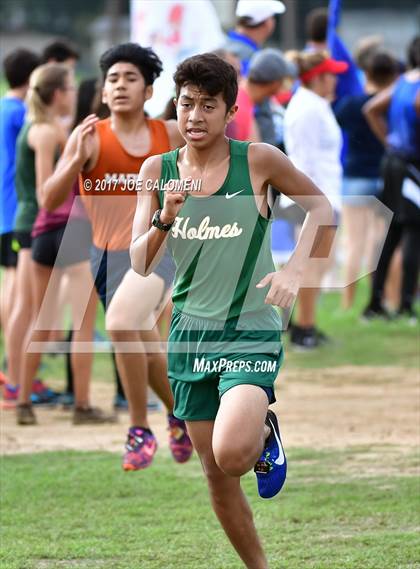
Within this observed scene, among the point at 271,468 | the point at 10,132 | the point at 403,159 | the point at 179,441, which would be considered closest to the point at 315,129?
the point at 403,159

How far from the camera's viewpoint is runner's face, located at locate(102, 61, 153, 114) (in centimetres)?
695

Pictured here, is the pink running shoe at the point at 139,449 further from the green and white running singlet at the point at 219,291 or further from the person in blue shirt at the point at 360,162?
the person in blue shirt at the point at 360,162

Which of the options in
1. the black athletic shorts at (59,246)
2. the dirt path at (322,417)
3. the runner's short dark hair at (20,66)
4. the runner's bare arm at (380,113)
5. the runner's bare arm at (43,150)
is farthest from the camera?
the runner's bare arm at (380,113)

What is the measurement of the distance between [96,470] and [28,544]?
1.50 meters

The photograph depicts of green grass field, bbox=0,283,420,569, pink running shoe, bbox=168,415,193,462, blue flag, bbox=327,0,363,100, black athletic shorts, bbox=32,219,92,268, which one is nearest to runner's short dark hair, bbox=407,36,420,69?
blue flag, bbox=327,0,363,100

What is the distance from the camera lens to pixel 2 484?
23.3ft

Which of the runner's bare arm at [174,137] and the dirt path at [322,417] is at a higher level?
the runner's bare arm at [174,137]

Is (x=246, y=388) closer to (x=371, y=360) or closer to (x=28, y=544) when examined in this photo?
(x=28, y=544)

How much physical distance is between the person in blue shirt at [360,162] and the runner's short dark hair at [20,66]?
3.90 m

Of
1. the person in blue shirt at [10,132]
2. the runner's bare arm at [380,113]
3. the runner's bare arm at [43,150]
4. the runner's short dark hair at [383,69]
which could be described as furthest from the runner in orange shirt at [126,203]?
the runner's short dark hair at [383,69]

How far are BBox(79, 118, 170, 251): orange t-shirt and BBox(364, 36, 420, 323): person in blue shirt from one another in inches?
212

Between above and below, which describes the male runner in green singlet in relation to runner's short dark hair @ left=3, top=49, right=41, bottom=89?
above

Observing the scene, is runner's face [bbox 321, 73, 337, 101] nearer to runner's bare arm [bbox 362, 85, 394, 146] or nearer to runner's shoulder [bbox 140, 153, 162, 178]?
runner's bare arm [bbox 362, 85, 394, 146]

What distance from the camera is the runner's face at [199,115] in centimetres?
500
